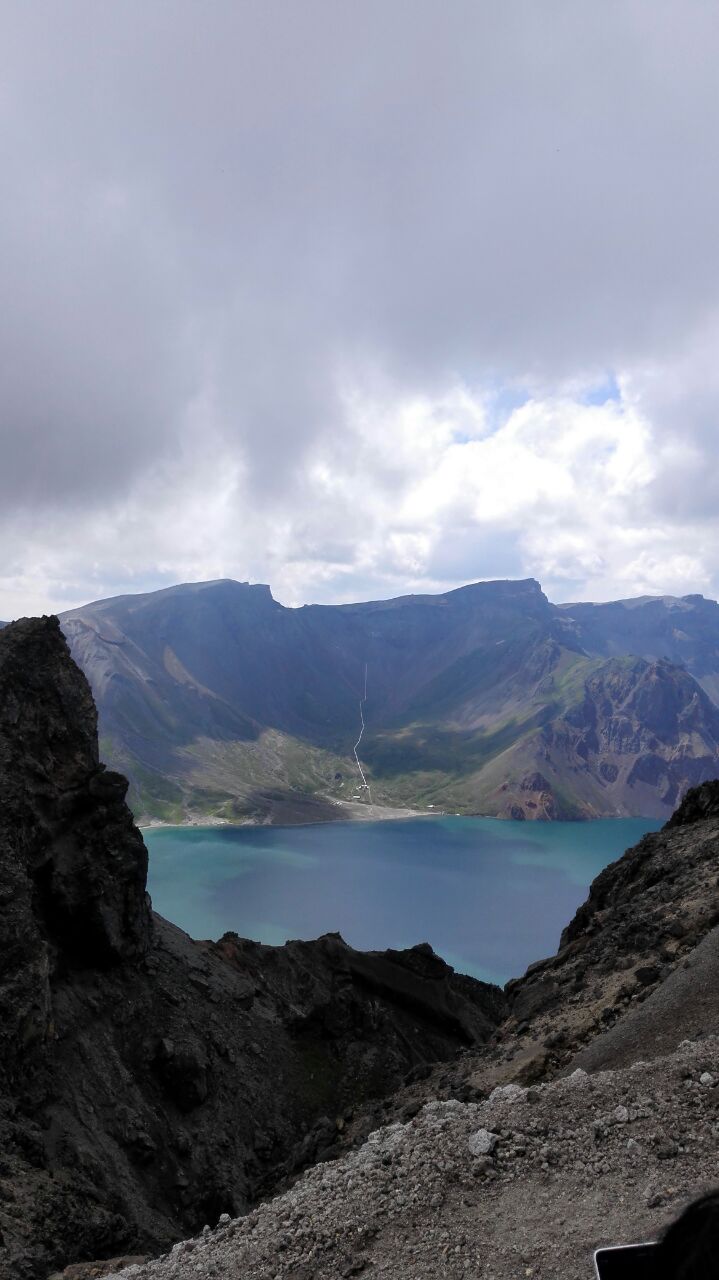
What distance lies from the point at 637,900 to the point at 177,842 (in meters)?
162

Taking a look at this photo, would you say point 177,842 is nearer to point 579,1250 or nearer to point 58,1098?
point 58,1098

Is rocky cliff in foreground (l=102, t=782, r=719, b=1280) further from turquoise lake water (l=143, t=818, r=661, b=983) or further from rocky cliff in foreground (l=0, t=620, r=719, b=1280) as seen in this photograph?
turquoise lake water (l=143, t=818, r=661, b=983)

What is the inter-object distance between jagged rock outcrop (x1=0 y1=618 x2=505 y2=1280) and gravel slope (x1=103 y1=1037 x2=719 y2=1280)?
7.86 meters

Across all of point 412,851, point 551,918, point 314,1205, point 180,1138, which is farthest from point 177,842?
point 314,1205

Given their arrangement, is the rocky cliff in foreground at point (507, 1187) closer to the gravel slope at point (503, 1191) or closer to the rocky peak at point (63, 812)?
the gravel slope at point (503, 1191)

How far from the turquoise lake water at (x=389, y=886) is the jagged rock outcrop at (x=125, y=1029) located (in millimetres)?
52670

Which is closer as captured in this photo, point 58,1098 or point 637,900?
point 58,1098

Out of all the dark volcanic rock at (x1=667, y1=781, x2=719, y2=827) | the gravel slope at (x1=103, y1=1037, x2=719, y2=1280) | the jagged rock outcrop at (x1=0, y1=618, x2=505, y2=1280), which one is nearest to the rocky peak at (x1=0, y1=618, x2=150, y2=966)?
the jagged rock outcrop at (x1=0, y1=618, x2=505, y2=1280)

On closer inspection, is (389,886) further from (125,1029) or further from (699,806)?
(125,1029)

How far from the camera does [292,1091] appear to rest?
111 ft

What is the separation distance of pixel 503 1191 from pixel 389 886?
12685 centimetres

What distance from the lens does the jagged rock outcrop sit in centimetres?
2120

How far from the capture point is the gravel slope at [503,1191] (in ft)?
25.3

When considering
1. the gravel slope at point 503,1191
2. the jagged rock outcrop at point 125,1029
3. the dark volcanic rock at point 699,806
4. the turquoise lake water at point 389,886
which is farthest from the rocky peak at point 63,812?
the turquoise lake water at point 389,886
